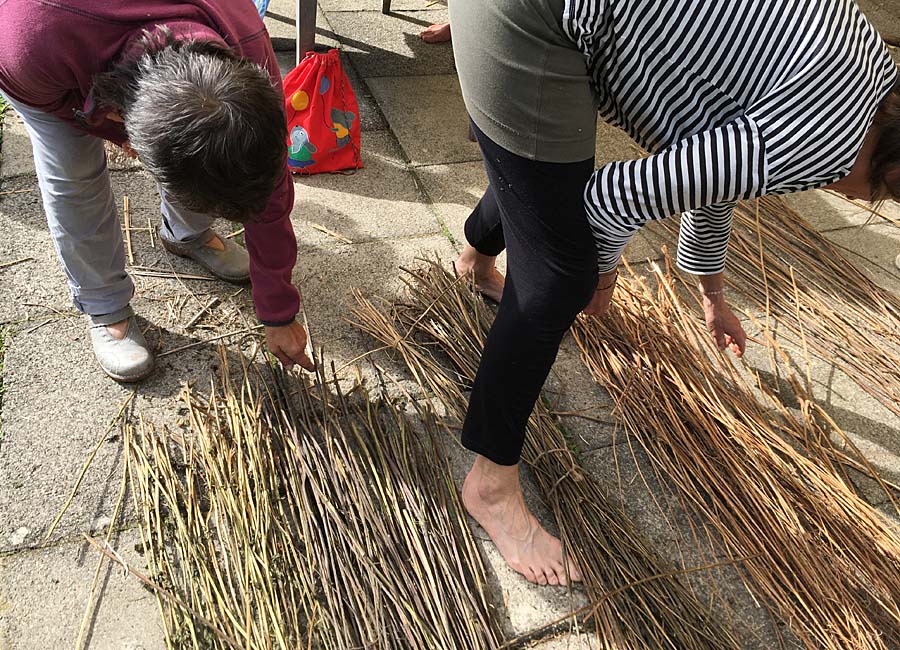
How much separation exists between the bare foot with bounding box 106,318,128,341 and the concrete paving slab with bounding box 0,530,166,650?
0.58 meters

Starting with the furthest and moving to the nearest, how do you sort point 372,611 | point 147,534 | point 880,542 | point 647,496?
point 647,496, point 880,542, point 147,534, point 372,611

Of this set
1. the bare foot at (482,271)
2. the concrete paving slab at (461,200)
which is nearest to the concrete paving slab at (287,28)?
the concrete paving slab at (461,200)

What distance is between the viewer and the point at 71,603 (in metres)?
1.54

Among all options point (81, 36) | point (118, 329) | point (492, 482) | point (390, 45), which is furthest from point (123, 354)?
point (390, 45)

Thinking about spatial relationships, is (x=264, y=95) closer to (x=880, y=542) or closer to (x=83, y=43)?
(x=83, y=43)

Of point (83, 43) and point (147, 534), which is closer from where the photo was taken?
point (83, 43)

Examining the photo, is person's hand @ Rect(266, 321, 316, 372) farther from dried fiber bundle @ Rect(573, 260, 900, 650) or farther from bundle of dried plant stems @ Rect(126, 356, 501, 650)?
dried fiber bundle @ Rect(573, 260, 900, 650)

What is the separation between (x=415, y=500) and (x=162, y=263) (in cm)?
124

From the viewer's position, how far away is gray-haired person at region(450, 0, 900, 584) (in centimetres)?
104

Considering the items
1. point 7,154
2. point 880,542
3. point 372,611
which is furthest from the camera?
point 7,154

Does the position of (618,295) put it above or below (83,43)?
below

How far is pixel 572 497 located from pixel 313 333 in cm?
92

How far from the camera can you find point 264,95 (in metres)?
1.31

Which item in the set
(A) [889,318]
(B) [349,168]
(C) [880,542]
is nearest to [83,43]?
(B) [349,168]
